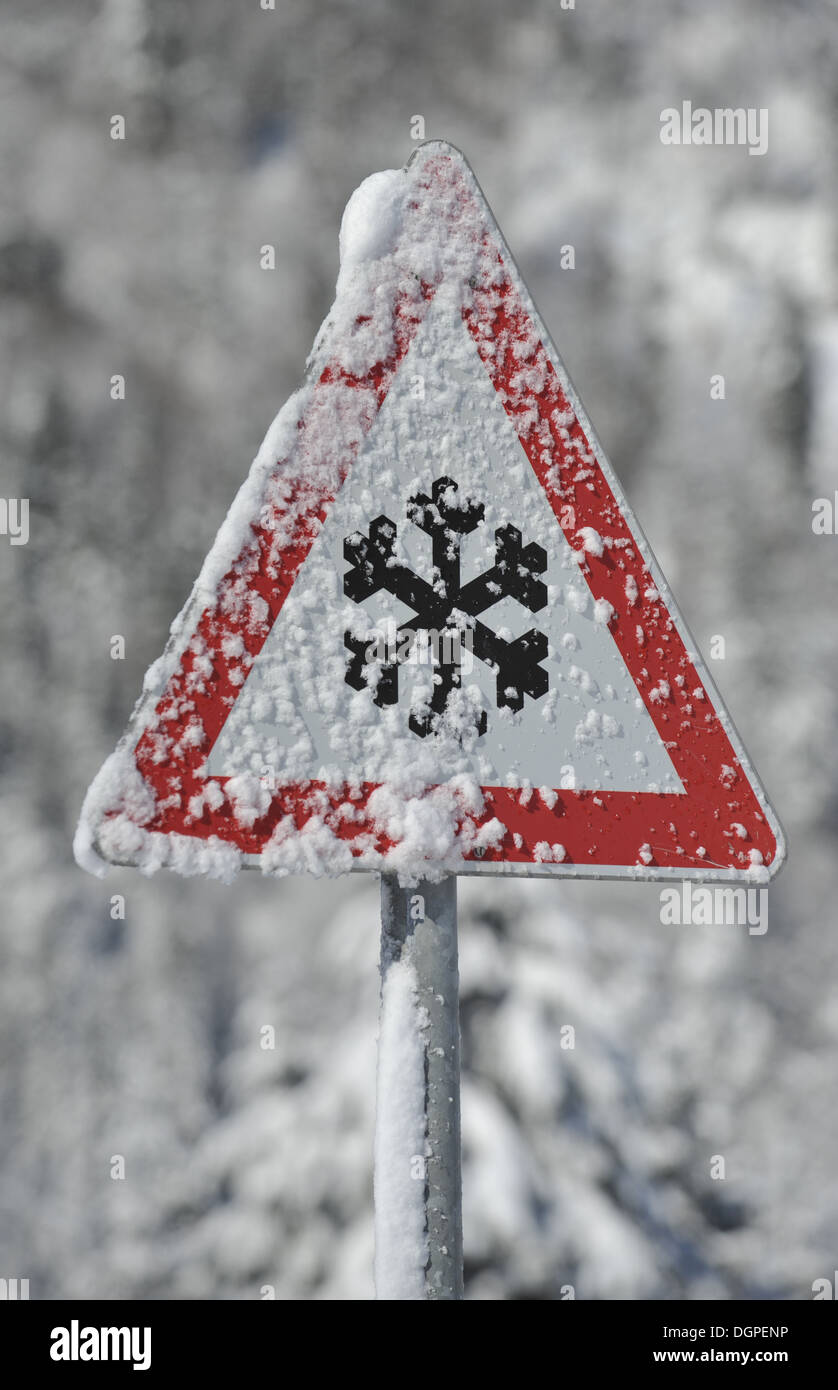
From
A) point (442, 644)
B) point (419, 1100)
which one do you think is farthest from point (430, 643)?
point (419, 1100)

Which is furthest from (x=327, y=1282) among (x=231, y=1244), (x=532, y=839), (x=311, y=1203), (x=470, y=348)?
(x=470, y=348)

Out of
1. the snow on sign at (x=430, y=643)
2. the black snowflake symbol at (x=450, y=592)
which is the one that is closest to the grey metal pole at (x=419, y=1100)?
the snow on sign at (x=430, y=643)

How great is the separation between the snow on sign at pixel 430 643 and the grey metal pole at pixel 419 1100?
0.19 ft

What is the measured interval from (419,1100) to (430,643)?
0.41 metres

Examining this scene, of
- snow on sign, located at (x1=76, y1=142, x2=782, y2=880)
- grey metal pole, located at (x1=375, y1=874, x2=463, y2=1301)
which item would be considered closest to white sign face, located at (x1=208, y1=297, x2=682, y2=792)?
snow on sign, located at (x1=76, y1=142, x2=782, y2=880)

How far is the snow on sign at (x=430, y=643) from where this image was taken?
0.78 m

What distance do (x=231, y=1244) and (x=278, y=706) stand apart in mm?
4026

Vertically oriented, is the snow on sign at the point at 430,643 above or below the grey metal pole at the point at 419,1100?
above

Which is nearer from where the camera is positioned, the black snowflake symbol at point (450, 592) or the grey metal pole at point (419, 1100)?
the grey metal pole at point (419, 1100)

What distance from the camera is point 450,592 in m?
0.87

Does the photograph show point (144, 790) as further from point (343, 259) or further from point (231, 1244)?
point (231, 1244)

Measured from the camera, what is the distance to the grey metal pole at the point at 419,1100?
2.42 feet

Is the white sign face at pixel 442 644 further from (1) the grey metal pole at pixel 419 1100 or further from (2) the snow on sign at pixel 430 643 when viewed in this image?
(1) the grey metal pole at pixel 419 1100

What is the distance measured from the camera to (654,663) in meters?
0.90
